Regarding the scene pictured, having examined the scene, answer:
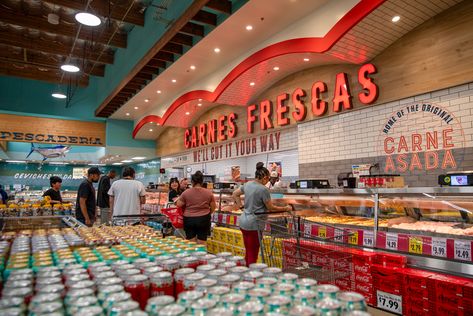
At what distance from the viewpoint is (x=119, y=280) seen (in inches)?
58.6

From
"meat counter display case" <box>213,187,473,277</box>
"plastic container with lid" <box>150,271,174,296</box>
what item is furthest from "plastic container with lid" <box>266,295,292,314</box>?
"meat counter display case" <box>213,187,473,277</box>

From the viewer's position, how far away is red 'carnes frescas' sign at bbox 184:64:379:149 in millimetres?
6289

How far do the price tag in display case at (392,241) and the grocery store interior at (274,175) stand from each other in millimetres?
13

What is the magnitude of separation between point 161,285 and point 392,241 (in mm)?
2658

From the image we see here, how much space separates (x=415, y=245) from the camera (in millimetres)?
3145

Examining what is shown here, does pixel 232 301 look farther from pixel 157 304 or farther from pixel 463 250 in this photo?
pixel 463 250

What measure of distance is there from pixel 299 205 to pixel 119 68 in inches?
435

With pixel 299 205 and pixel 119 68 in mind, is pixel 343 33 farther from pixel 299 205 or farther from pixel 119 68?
pixel 119 68

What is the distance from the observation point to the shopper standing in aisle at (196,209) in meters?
4.99

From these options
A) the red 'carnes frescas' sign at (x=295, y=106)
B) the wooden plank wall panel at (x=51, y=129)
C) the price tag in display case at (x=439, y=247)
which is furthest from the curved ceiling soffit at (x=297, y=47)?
the wooden plank wall panel at (x=51, y=129)

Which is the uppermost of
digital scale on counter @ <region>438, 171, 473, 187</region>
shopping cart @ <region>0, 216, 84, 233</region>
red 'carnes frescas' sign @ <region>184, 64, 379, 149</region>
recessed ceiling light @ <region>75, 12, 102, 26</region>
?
recessed ceiling light @ <region>75, 12, 102, 26</region>

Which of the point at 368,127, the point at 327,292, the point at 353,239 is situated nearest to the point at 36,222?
the point at 353,239

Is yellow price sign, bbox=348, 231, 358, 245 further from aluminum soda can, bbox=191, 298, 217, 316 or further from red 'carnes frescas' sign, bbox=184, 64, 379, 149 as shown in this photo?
red 'carnes frescas' sign, bbox=184, 64, 379, 149

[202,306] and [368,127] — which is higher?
[368,127]
